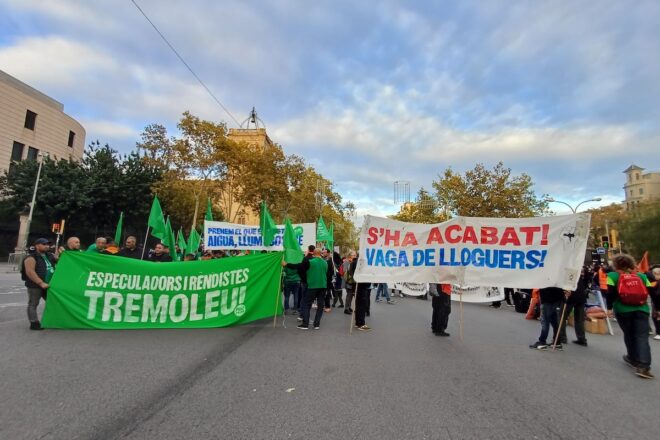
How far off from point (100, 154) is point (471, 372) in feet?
124

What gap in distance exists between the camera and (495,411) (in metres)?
4.04

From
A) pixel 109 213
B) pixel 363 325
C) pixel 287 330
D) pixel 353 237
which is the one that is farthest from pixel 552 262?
pixel 353 237

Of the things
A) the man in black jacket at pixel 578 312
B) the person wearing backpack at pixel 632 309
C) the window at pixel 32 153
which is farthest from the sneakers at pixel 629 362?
the window at pixel 32 153

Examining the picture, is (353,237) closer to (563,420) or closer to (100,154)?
(100,154)

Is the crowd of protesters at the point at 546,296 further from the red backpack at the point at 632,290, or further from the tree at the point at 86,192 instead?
the tree at the point at 86,192

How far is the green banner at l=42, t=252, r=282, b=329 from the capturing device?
754 centimetres

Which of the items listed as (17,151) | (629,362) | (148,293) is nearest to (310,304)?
(148,293)

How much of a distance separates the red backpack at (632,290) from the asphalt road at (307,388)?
104 cm

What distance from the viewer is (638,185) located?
A: 335 ft

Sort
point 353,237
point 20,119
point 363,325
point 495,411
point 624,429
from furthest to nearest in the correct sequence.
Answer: point 353,237 < point 20,119 < point 363,325 < point 495,411 < point 624,429

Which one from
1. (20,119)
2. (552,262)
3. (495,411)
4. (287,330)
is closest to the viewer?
(495,411)

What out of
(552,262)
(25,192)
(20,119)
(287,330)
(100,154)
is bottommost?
(287,330)

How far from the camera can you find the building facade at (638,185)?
99000 mm

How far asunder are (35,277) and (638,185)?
128261 mm
